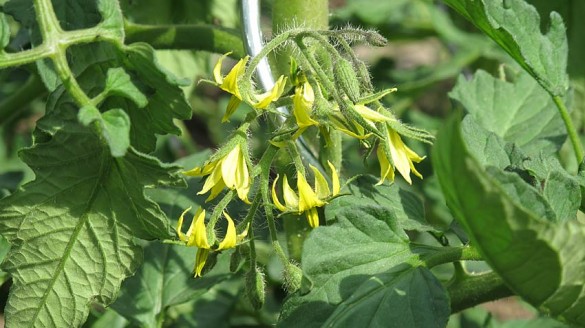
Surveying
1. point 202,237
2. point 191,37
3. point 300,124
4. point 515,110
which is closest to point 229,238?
point 202,237

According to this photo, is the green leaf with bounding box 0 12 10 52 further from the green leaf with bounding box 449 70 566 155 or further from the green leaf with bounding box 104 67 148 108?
the green leaf with bounding box 449 70 566 155

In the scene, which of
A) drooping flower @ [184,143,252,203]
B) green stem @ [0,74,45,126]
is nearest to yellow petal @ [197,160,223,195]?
drooping flower @ [184,143,252,203]

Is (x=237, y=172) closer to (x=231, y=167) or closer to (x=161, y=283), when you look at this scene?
(x=231, y=167)

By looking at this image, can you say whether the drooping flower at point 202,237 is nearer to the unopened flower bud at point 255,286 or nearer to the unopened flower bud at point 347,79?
the unopened flower bud at point 255,286

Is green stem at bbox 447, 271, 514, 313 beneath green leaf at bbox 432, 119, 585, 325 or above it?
beneath

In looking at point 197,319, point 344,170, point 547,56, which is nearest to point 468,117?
point 547,56

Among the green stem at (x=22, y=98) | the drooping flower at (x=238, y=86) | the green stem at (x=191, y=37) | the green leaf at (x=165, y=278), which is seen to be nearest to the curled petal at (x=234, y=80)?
the drooping flower at (x=238, y=86)
